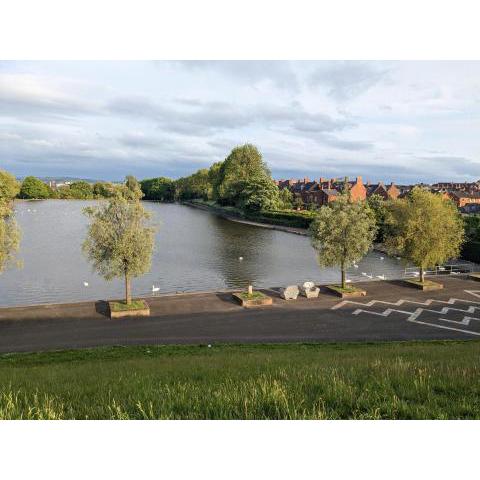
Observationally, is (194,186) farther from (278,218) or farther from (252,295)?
(252,295)

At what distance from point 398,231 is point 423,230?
1.87m

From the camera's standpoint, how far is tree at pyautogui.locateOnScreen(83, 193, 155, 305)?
77.9 feet

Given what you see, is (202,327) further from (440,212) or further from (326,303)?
(440,212)

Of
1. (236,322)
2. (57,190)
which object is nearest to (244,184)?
(236,322)

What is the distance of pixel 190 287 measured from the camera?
3400 cm

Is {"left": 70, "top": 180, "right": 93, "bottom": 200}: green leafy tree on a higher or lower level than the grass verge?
higher

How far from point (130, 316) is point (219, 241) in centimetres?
3834

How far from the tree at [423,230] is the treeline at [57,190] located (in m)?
128

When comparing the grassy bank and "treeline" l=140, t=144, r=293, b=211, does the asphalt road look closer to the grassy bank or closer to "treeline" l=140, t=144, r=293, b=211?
the grassy bank

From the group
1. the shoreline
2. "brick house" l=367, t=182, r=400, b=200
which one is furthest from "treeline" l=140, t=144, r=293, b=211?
"brick house" l=367, t=182, r=400, b=200

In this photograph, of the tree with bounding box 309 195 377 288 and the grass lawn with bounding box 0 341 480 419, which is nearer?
the grass lawn with bounding box 0 341 480 419

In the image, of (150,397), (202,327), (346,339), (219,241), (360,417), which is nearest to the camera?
(360,417)

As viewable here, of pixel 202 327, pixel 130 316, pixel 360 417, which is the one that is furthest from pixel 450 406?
pixel 130 316

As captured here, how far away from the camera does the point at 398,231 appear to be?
32719mm
